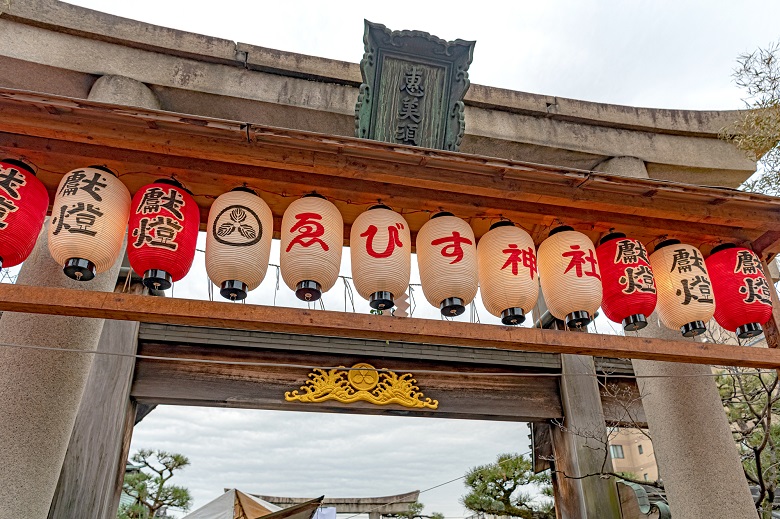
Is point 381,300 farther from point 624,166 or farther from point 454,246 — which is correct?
point 624,166

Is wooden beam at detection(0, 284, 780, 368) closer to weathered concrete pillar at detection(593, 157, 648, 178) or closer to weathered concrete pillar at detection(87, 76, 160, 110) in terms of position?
weathered concrete pillar at detection(87, 76, 160, 110)

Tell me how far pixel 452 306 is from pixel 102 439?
498 cm

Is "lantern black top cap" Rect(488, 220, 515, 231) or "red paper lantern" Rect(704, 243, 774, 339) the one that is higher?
"lantern black top cap" Rect(488, 220, 515, 231)

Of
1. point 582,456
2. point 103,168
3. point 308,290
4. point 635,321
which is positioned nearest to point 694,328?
point 635,321

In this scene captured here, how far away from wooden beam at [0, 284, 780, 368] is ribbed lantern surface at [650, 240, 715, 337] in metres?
0.29

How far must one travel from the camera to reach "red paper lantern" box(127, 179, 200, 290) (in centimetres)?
342

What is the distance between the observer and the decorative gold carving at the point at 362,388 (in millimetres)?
7156

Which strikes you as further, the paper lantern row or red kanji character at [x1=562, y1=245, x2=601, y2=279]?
red kanji character at [x1=562, y1=245, x2=601, y2=279]

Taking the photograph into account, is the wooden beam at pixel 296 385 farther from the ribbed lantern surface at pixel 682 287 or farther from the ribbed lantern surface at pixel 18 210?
the ribbed lantern surface at pixel 18 210

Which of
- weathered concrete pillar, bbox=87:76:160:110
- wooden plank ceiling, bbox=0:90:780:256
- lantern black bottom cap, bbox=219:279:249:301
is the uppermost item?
weathered concrete pillar, bbox=87:76:160:110

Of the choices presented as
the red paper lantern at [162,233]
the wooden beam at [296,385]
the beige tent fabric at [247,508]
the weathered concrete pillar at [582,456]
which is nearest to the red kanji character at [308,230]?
the red paper lantern at [162,233]

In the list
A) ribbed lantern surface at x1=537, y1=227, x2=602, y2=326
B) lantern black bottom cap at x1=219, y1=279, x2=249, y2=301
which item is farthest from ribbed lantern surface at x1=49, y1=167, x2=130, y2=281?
ribbed lantern surface at x1=537, y1=227, x2=602, y2=326

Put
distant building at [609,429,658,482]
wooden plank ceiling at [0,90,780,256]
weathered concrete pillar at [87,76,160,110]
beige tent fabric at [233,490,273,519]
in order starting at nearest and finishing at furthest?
wooden plank ceiling at [0,90,780,256]
weathered concrete pillar at [87,76,160,110]
beige tent fabric at [233,490,273,519]
distant building at [609,429,658,482]

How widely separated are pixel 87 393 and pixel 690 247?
22.9 feet
